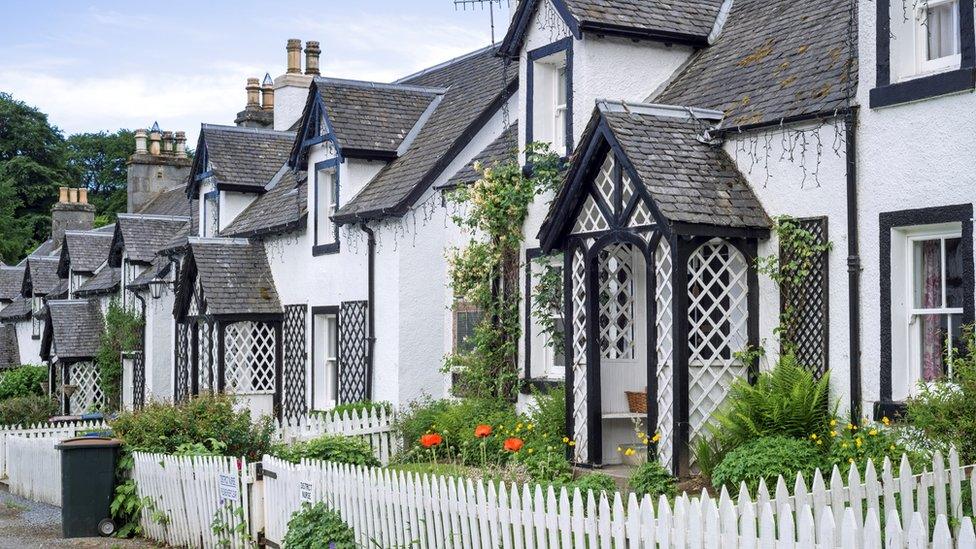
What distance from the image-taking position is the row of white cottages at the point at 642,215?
1205 cm

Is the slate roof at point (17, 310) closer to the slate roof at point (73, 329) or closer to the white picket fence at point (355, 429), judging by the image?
the slate roof at point (73, 329)

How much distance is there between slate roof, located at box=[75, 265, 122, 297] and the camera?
115ft

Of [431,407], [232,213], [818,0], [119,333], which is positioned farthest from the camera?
[119,333]

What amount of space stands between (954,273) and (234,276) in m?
16.3

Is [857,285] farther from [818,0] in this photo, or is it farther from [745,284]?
[818,0]

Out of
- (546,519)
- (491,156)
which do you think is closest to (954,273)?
(546,519)

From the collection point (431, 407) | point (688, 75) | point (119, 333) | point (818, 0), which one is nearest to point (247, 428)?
point (431, 407)

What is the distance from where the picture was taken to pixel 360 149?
2153 cm

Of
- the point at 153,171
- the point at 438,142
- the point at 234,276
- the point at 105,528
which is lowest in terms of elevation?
the point at 105,528

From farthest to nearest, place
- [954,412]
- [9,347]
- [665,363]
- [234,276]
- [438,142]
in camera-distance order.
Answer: [9,347]
[234,276]
[438,142]
[665,363]
[954,412]

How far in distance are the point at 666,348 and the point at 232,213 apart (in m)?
16.5

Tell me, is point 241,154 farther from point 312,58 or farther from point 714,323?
point 714,323

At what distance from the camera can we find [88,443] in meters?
14.7

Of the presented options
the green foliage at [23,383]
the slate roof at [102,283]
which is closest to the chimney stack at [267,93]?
the slate roof at [102,283]
